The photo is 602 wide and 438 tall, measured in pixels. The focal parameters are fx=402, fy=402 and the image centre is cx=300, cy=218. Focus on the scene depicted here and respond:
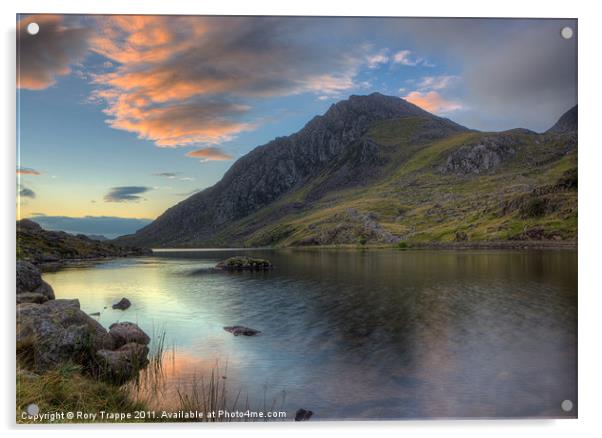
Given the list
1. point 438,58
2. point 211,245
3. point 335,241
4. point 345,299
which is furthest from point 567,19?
point 335,241

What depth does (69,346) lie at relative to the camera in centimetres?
1088

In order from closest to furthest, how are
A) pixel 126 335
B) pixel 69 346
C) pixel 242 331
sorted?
pixel 69 346, pixel 126 335, pixel 242 331

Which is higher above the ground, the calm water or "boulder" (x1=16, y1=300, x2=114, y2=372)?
"boulder" (x1=16, y1=300, x2=114, y2=372)

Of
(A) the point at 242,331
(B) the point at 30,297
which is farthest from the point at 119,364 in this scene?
(B) the point at 30,297

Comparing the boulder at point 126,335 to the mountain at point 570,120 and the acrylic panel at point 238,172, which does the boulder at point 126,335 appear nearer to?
the acrylic panel at point 238,172

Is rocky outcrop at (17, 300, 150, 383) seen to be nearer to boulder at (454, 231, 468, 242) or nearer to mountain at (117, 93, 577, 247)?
mountain at (117, 93, 577, 247)

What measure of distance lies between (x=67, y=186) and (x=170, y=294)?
1449 centimetres

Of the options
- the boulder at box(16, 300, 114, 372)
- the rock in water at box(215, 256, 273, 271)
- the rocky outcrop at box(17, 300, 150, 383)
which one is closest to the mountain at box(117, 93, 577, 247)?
the rock in water at box(215, 256, 273, 271)

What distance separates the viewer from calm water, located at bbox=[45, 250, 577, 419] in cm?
1027

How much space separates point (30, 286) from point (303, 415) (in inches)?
545

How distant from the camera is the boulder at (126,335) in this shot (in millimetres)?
13711

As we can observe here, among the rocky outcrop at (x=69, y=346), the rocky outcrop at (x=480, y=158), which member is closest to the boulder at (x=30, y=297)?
the rocky outcrop at (x=69, y=346)

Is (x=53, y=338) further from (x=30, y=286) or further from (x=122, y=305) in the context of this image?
(x=122, y=305)

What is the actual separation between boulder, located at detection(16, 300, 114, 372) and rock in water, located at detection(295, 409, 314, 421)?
611cm
